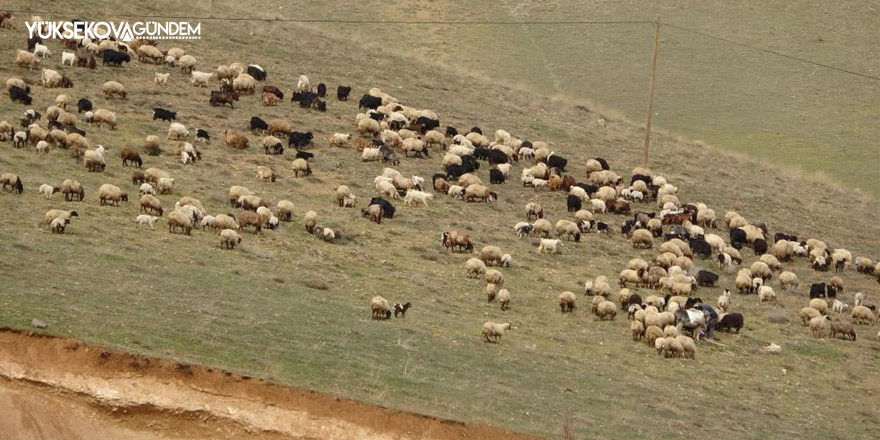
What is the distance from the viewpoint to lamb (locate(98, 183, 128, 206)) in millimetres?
34250

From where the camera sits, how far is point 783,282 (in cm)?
3909

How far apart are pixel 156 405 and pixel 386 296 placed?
358 inches

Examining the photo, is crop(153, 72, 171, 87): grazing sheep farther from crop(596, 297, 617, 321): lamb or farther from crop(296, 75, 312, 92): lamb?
crop(596, 297, 617, 321): lamb

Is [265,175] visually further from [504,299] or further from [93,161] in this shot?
[504,299]

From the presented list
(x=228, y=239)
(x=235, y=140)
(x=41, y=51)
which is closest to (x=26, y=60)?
(x=41, y=51)

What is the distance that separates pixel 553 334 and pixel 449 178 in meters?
12.1

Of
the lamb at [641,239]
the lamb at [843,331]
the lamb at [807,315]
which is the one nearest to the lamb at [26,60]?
the lamb at [641,239]

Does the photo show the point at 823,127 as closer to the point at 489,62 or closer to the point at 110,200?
the point at 489,62

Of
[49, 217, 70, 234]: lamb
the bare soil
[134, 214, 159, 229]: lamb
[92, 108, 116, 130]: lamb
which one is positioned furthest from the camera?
[92, 108, 116, 130]: lamb

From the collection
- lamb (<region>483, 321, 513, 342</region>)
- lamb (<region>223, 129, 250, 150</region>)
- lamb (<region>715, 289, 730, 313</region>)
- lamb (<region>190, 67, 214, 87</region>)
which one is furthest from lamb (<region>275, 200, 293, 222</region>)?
lamb (<region>190, 67, 214, 87</region>)

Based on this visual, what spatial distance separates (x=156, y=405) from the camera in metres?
23.4

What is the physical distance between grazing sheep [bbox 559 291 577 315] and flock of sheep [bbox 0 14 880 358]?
0.02m

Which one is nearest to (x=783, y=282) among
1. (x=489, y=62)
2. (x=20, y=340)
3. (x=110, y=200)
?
(x=110, y=200)

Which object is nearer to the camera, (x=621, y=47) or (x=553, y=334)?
(x=553, y=334)
